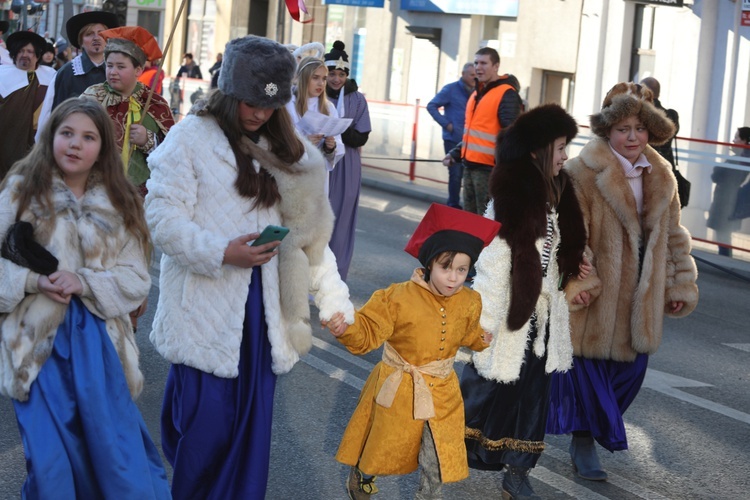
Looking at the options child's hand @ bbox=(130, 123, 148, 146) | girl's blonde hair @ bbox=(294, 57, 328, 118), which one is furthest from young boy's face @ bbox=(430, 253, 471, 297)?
girl's blonde hair @ bbox=(294, 57, 328, 118)

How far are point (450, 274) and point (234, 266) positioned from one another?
848 mm

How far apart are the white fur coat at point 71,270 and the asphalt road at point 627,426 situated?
1300 millimetres

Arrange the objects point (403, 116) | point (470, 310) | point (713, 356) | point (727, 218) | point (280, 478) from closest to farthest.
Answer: point (470, 310)
point (280, 478)
point (713, 356)
point (727, 218)
point (403, 116)

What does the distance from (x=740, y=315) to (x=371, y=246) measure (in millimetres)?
3920

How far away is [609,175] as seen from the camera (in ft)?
19.5

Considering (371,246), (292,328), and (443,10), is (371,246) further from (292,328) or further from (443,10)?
(443,10)

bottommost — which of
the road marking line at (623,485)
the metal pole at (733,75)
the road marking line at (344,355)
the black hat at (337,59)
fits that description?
the road marking line at (623,485)

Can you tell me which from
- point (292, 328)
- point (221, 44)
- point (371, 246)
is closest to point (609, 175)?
point (292, 328)

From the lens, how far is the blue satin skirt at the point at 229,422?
14.8 feet

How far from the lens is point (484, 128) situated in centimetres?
1214

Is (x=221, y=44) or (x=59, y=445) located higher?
(x=221, y=44)

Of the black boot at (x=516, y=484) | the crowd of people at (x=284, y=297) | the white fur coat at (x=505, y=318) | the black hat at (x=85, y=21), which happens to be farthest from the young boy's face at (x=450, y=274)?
the black hat at (x=85, y=21)

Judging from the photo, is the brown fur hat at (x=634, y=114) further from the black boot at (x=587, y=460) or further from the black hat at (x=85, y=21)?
the black hat at (x=85, y=21)

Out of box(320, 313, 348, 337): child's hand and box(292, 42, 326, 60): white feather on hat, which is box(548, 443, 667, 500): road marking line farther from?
box(292, 42, 326, 60): white feather on hat
